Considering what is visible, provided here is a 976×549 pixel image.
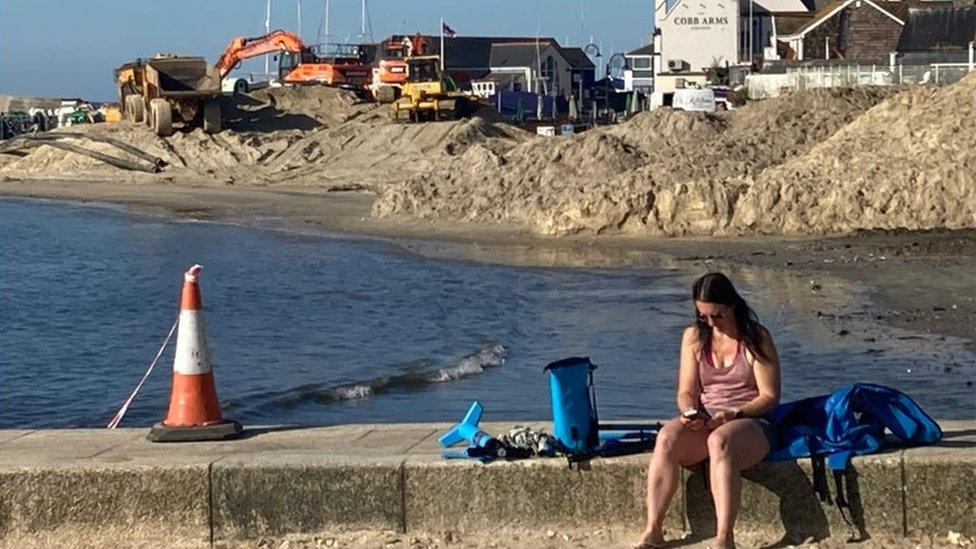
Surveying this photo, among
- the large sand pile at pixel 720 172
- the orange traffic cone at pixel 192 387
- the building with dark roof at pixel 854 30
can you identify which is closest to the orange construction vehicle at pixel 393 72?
the large sand pile at pixel 720 172

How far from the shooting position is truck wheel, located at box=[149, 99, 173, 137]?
169 feet

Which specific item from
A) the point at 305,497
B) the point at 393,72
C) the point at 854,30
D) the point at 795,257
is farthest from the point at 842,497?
the point at 854,30

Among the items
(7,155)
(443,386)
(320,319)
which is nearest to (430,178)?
(320,319)

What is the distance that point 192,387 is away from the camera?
757 cm

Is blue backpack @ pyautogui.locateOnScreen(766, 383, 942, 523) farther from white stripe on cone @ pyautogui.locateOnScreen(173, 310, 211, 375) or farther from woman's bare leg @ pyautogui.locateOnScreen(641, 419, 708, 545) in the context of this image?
white stripe on cone @ pyautogui.locateOnScreen(173, 310, 211, 375)

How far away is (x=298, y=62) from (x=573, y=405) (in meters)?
59.8

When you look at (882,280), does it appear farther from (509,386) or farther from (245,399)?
(245,399)

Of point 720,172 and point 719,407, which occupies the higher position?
point 720,172

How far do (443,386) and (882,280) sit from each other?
25.3 ft

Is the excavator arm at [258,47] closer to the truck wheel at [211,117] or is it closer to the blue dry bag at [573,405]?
the truck wheel at [211,117]

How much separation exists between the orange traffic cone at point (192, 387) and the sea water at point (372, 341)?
359 centimetres

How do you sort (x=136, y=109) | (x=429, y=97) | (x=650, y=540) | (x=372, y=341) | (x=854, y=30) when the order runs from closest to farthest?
(x=650, y=540)
(x=372, y=341)
(x=429, y=97)
(x=136, y=109)
(x=854, y=30)

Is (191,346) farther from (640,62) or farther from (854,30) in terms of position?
(640,62)

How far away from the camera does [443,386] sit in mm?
13039
